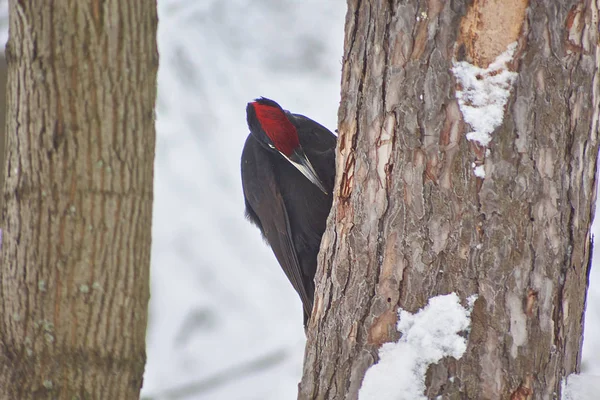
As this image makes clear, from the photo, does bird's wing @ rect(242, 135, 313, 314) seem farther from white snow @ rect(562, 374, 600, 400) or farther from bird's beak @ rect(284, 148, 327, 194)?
white snow @ rect(562, 374, 600, 400)

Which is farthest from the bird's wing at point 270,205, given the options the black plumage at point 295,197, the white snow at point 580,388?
the white snow at point 580,388

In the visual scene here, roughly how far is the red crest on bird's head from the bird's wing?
0.95 ft

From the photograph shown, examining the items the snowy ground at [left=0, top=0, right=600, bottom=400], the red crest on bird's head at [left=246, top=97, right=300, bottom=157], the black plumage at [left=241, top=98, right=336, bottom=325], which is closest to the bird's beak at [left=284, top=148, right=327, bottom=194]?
the red crest on bird's head at [left=246, top=97, right=300, bottom=157]

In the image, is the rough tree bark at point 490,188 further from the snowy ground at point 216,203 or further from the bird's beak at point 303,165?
the snowy ground at point 216,203

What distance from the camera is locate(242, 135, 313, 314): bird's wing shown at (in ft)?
9.60

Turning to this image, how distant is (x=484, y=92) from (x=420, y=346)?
62 cm

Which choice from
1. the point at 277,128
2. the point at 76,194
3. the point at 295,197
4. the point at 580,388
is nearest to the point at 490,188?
the point at 580,388

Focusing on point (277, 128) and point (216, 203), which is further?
point (216, 203)

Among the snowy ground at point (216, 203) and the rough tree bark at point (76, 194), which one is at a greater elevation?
the snowy ground at point (216, 203)

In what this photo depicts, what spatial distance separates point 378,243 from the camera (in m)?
1.79

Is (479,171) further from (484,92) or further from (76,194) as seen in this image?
(76,194)

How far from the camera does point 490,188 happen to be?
1.67m

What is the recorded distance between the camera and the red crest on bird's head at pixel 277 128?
8.69 feet

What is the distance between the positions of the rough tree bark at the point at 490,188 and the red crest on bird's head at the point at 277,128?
89cm
